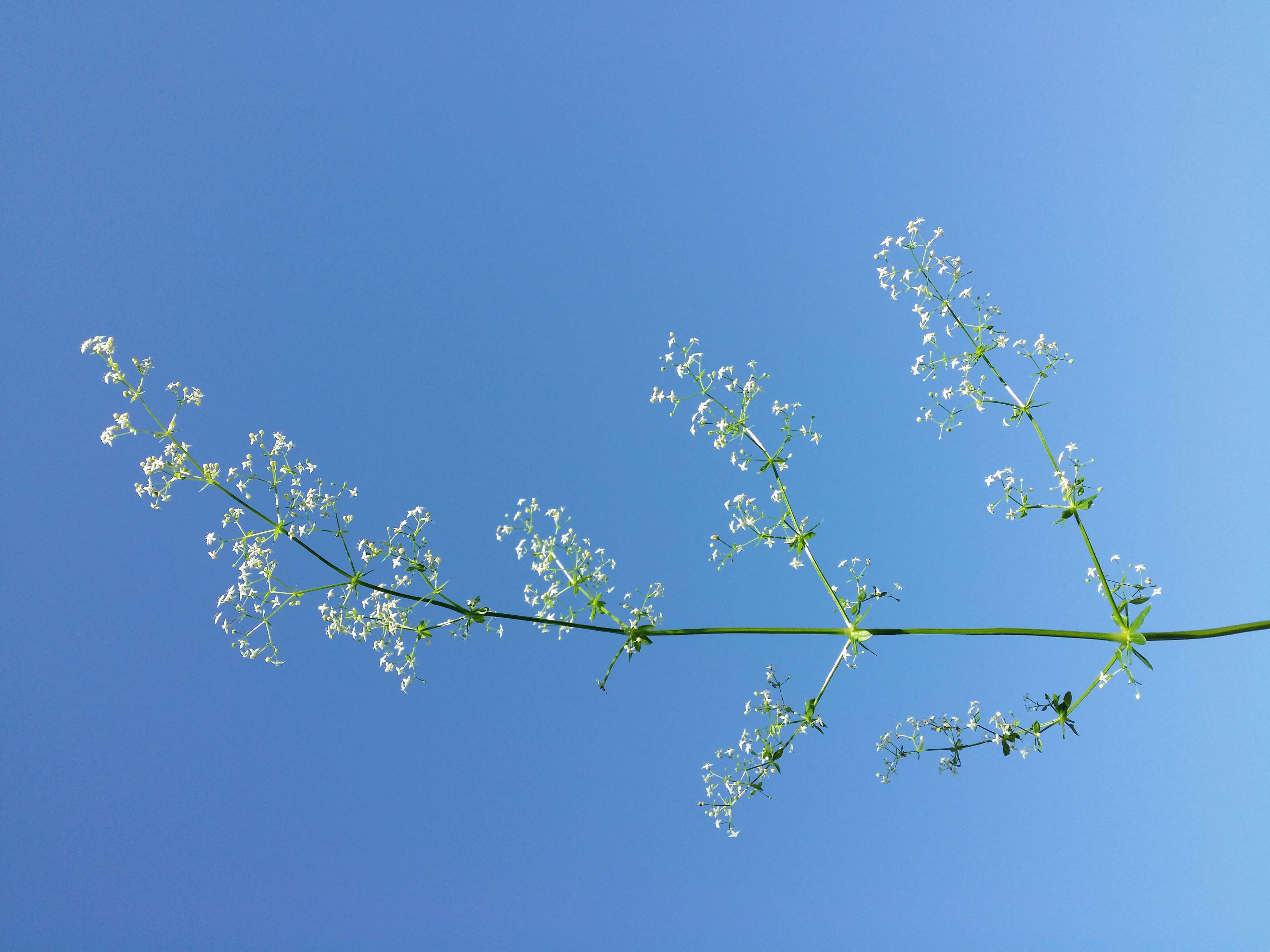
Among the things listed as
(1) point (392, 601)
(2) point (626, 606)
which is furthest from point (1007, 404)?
(1) point (392, 601)

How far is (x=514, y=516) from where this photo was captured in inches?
183

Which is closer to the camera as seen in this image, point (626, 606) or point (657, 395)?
point (626, 606)

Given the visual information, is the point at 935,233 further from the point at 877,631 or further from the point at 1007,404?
the point at 877,631

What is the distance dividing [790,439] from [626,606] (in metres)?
1.58

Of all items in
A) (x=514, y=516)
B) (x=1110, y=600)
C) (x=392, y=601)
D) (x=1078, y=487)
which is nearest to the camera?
(x=1110, y=600)

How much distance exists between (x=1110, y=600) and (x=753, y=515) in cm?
191

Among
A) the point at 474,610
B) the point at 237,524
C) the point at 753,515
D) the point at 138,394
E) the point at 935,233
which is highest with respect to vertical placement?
the point at 935,233

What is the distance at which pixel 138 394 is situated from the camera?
4367 mm

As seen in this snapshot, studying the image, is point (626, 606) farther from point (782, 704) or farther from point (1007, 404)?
point (1007, 404)

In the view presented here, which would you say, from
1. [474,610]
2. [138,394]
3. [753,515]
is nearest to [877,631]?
[753,515]

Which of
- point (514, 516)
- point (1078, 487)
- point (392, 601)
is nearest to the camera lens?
point (1078, 487)

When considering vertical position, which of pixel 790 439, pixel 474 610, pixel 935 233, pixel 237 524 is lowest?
pixel 474 610

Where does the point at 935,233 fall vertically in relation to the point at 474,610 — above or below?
above

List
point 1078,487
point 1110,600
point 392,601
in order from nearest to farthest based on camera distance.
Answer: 1. point 1110,600
2. point 1078,487
3. point 392,601
